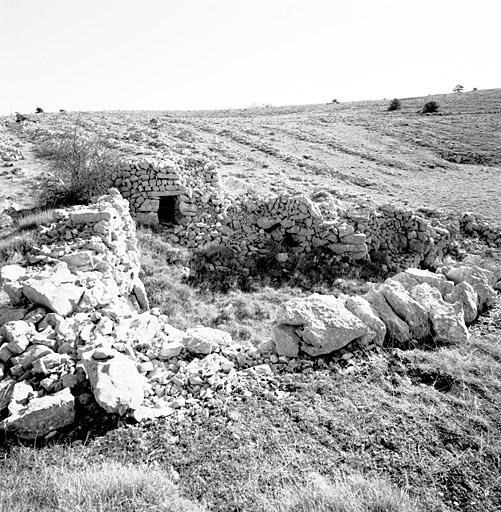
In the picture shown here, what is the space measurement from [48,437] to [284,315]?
2691mm

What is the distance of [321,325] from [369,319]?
73 centimetres

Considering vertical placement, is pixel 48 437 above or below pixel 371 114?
below

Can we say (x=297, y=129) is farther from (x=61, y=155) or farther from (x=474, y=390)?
(x=474, y=390)

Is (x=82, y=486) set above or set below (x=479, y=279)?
below

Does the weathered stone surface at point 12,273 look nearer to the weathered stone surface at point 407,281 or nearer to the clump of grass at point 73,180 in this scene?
the clump of grass at point 73,180

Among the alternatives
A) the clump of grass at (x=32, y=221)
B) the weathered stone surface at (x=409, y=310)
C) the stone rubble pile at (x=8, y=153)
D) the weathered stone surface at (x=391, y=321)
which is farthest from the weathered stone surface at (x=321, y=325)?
the stone rubble pile at (x=8, y=153)

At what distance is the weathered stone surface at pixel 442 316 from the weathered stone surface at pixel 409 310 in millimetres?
112

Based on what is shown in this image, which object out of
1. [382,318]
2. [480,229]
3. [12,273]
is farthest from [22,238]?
[480,229]

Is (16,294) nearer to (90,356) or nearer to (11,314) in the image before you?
(11,314)

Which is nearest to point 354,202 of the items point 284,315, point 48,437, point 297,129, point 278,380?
point 284,315

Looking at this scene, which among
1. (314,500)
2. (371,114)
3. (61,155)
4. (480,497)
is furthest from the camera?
(371,114)

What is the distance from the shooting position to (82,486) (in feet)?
7.53

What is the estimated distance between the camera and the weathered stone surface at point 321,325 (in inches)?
152

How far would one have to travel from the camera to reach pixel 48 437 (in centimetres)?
281
